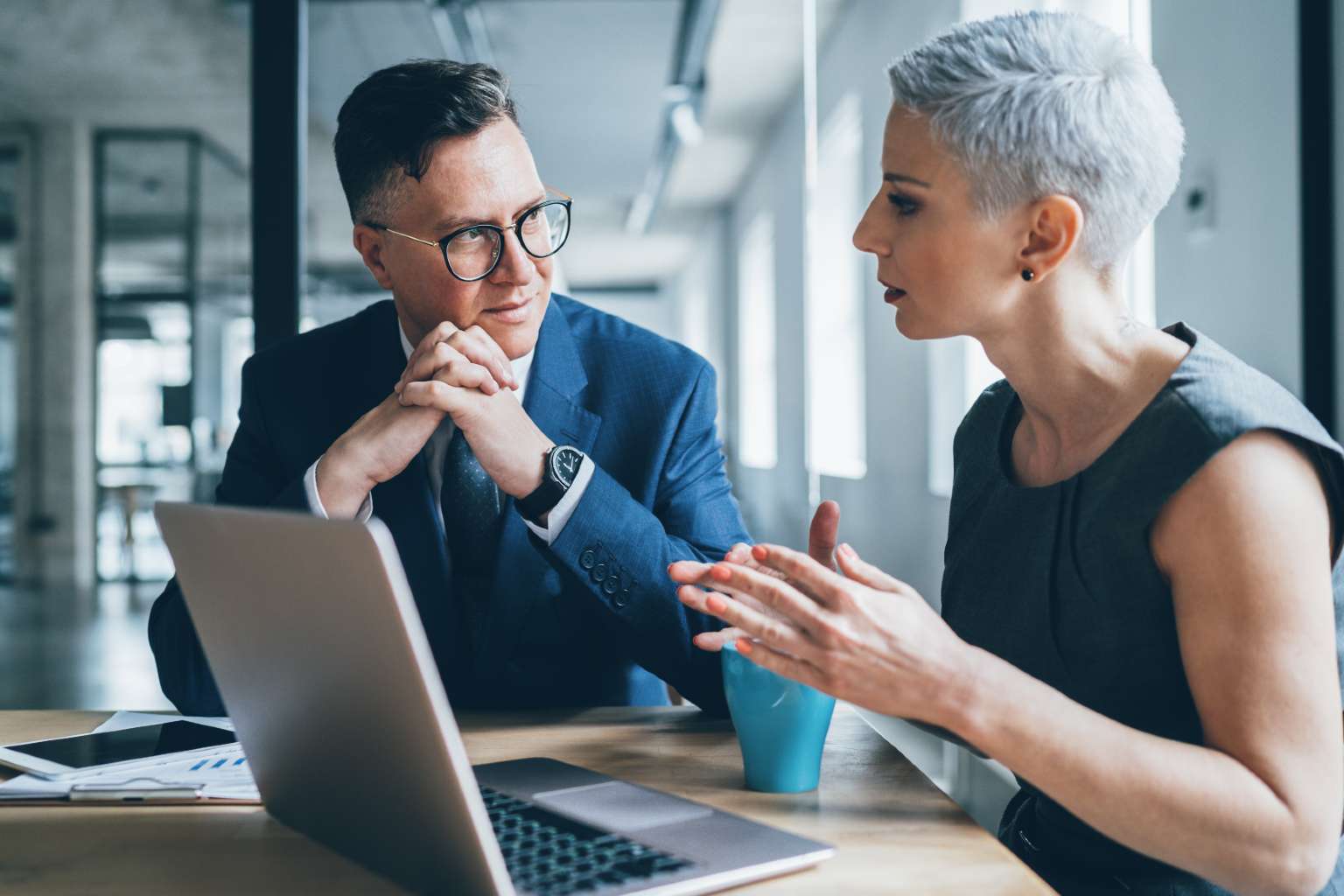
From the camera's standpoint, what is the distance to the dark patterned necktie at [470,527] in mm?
1524

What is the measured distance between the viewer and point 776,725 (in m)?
0.96

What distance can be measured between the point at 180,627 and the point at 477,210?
65 centimetres

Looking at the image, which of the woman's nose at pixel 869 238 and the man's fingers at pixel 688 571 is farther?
the woman's nose at pixel 869 238

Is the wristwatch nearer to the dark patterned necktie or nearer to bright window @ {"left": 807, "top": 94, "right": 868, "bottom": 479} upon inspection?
the dark patterned necktie

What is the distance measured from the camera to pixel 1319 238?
73.1 inches

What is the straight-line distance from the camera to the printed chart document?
978 millimetres

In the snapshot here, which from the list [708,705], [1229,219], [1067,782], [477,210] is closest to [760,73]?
[1229,219]

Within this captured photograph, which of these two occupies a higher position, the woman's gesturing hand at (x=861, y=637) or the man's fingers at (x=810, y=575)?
the man's fingers at (x=810, y=575)

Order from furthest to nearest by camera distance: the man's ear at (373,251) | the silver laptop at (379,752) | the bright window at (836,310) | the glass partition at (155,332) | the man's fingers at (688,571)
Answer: the bright window at (836,310) < the glass partition at (155,332) < the man's ear at (373,251) < the man's fingers at (688,571) < the silver laptop at (379,752)

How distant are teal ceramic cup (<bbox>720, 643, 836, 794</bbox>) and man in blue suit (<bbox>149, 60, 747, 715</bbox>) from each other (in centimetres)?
30

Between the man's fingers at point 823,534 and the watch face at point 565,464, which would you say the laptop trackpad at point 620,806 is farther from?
the watch face at point 565,464

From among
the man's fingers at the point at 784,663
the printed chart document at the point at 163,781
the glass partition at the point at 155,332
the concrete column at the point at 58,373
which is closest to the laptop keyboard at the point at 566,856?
the man's fingers at the point at 784,663

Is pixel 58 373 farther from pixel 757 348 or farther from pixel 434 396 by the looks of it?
pixel 757 348

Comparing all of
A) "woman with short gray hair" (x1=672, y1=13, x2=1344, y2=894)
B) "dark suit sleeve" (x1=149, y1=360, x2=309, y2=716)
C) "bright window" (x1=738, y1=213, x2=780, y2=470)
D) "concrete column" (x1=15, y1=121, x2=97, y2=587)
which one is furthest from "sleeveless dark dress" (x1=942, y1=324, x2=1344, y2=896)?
"bright window" (x1=738, y1=213, x2=780, y2=470)
